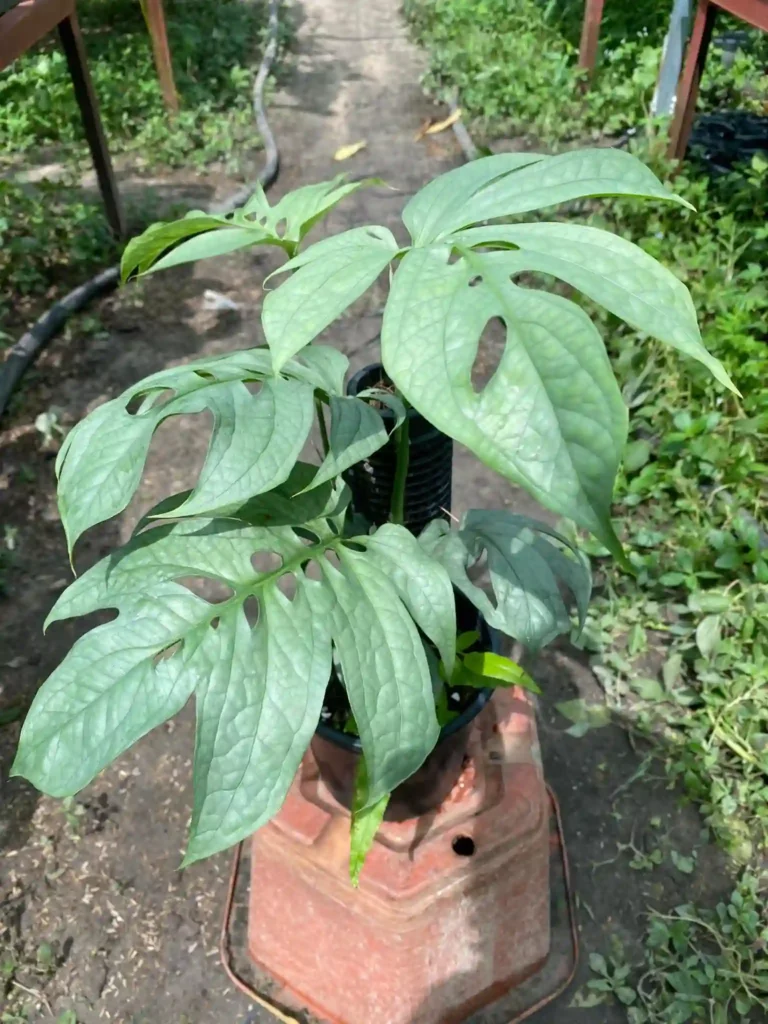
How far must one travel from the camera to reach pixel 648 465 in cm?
237

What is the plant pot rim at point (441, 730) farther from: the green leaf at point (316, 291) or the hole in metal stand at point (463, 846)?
the green leaf at point (316, 291)

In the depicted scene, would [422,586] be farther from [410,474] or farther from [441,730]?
[410,474]

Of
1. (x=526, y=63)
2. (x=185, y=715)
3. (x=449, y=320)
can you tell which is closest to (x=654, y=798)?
(x=185, y=715)

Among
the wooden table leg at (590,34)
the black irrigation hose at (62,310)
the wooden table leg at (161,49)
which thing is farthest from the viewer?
the wooden table leg at (590,34)

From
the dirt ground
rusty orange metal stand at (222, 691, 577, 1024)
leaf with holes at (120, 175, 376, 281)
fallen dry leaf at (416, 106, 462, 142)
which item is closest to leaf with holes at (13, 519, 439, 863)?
leaf with holes at (120, 175, 376, 281)

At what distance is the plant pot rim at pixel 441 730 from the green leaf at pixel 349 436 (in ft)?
1.50

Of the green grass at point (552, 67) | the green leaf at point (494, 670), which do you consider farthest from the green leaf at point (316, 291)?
the green grass at point (552, 67)

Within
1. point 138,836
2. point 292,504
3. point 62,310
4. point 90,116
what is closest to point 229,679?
point 292,504

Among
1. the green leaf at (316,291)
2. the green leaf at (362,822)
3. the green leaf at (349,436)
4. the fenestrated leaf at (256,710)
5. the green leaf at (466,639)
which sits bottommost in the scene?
the green leaf at (362,822)

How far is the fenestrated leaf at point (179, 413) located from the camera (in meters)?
0.85

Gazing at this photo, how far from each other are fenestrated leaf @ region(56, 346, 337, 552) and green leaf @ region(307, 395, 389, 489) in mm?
53

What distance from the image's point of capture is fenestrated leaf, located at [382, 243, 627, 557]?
64 cm

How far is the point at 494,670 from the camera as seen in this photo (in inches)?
48.7

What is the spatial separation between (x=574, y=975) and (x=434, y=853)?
452 mm
